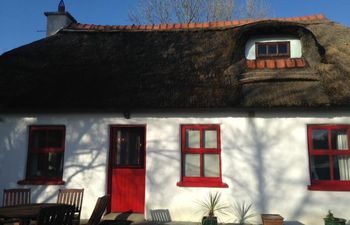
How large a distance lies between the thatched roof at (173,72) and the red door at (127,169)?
3.21ft

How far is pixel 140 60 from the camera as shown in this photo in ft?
32.7

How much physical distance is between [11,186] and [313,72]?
8.19 meters

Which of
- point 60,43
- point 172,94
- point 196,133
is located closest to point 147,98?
point 172,94

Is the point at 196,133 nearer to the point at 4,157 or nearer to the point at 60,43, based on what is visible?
the point at 4,157

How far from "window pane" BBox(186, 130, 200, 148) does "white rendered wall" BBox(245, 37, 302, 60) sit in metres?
2.96

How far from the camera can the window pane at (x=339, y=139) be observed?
795cm

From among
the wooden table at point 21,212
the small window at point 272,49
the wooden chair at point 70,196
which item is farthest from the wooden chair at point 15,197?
the small window at point 272,49

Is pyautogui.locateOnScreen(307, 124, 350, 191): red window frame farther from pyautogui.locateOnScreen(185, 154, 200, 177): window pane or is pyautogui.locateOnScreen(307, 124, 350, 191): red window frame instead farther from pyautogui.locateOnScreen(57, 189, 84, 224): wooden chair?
pyautogui.locateOnScreen(57, 189, 84, 224): wooden chair

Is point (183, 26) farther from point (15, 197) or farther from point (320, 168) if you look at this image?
point (15, 197)

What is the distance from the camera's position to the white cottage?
25.9 ft

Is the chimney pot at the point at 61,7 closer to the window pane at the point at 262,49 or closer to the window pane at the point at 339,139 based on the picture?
the window pane at the point at 262,49

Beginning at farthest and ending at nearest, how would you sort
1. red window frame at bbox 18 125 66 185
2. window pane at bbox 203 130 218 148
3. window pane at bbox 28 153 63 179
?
window pane at bbox 28 153 63 179 → red window frame at bbox 18 125 66 185 → window pane at bbox 203 130 218 148

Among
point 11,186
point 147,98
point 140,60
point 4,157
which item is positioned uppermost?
point 140,60

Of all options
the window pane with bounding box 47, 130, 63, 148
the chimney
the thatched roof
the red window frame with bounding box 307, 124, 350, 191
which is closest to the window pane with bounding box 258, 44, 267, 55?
the thatched roof
